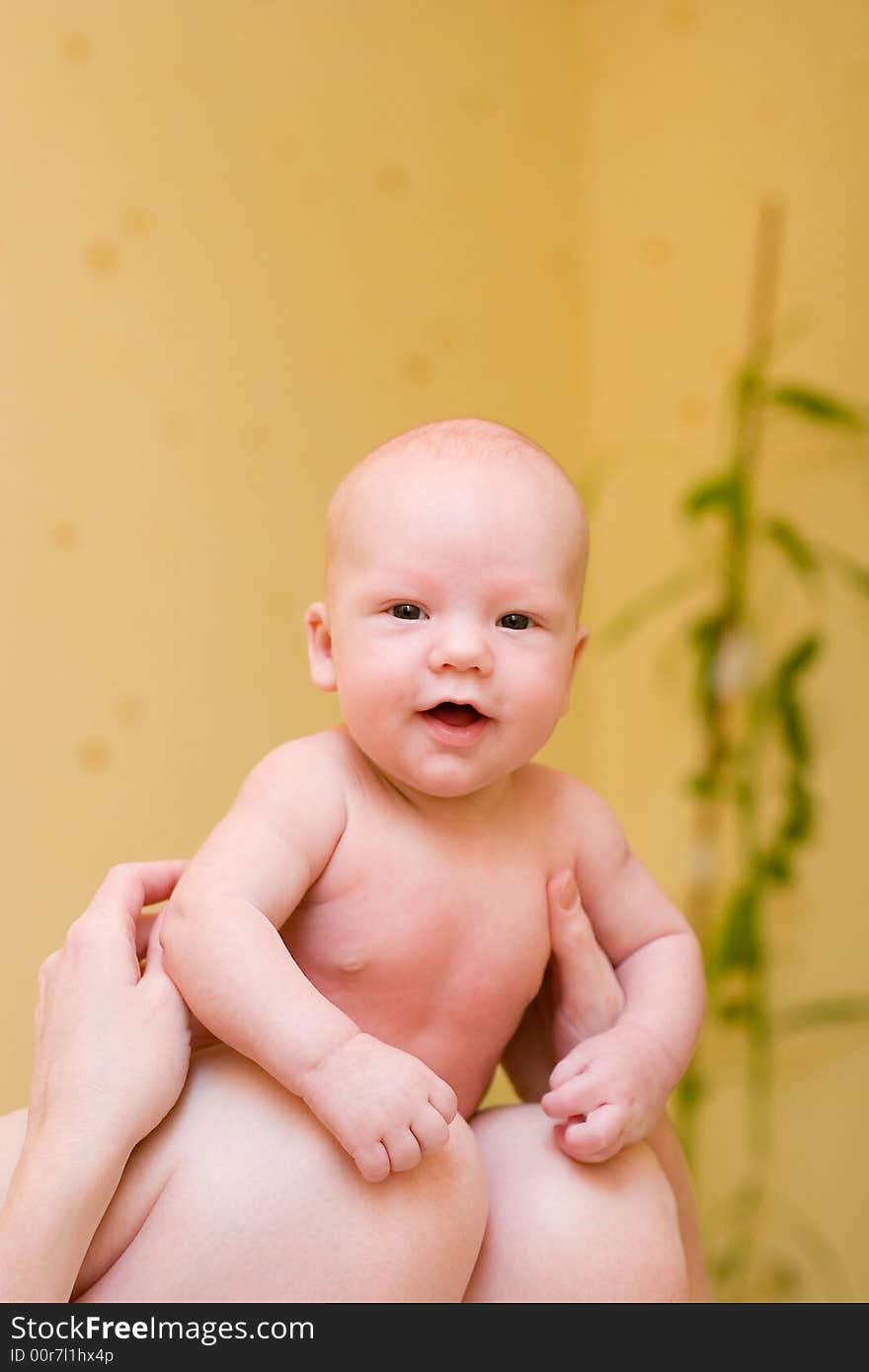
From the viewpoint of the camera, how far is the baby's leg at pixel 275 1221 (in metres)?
0.67

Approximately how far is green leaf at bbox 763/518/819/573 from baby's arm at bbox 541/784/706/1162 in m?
0.90

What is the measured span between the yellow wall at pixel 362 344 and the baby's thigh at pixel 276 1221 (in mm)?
656

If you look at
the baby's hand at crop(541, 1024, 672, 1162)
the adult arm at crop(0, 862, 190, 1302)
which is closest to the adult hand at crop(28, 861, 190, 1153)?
the adult arm at crop(0, 862, 190, 1302)

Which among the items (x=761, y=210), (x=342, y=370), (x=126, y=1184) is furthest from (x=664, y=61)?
(x=126, y=1184)

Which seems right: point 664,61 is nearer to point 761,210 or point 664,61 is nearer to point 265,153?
point 761,210

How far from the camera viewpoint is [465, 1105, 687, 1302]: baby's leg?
72 cm

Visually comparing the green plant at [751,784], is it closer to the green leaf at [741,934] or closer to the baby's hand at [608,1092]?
the green leaf at [741,934]

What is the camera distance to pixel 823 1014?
67.2 inches

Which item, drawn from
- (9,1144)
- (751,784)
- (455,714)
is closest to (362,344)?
(751,784)

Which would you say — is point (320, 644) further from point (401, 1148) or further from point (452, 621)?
point (401, 1148)

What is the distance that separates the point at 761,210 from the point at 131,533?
95 cm

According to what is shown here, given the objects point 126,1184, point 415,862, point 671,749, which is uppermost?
point 415,862

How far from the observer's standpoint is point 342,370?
5.30 ft

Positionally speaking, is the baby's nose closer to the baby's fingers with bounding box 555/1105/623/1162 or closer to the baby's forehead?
the baby's forehead
